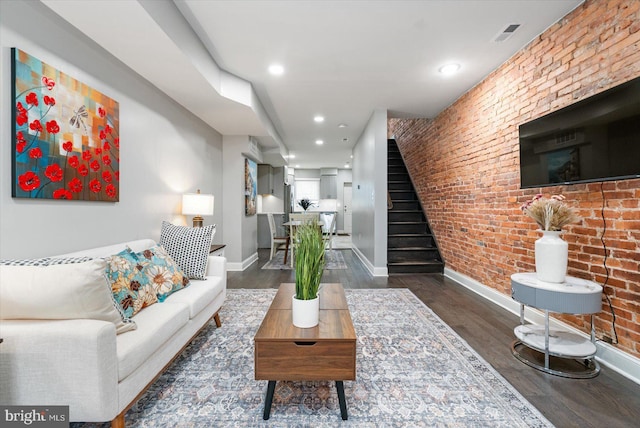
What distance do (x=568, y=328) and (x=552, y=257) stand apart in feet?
2.69

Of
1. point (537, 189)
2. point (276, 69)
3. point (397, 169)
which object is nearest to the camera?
point (537, 189)

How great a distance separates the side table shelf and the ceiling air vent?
2.09 m

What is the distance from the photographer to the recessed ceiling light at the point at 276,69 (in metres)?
3.10

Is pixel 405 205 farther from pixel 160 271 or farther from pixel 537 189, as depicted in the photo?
pixel 160 271

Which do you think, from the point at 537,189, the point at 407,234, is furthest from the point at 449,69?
the point at 407,234

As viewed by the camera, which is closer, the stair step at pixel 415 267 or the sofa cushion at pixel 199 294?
the sofa cushion at pixel 199 294

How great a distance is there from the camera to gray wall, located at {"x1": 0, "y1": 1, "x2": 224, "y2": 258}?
1.57m

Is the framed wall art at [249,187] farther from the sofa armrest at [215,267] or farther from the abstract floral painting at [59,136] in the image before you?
the abstract floral painting at [59,136]

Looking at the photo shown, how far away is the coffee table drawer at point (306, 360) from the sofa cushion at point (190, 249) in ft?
4.39

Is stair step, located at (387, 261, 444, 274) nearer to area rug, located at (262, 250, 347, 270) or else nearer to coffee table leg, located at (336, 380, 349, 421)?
area rug, located at (262, 250, 347, 270)

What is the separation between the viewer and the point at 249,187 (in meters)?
5.48

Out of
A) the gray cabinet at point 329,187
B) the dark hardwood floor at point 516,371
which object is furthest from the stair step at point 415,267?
the gray cabinet at point 329,187

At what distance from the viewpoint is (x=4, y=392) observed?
1134mm

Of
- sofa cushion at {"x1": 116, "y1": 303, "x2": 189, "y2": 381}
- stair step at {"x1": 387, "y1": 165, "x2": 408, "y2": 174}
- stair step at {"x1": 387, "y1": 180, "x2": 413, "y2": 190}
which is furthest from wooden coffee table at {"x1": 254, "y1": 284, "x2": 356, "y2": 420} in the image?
stair step at {"x1": 387, "y1": 165, "x2": 408, "y2": 174}
